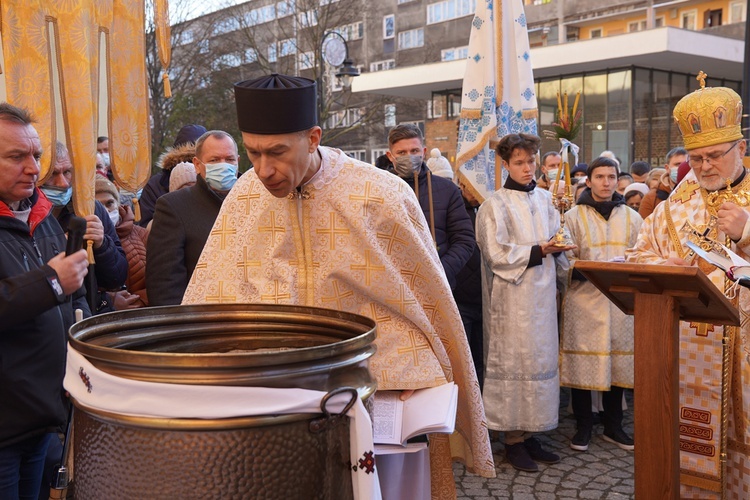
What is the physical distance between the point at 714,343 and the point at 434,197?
6.58 ft

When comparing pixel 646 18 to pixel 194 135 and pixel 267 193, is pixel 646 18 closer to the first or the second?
pixel 194 135

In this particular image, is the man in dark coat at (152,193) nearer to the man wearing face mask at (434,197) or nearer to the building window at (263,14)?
the man wearing face mask at (434,197)

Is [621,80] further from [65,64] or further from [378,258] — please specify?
[378,258]

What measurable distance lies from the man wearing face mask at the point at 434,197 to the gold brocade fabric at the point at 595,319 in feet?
3.10

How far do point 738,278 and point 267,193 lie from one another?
1.89 metres

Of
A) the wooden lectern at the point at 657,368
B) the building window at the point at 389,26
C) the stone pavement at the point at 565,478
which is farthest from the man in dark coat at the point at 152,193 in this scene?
the building window at the point at 389,26

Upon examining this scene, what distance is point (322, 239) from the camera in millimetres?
2420

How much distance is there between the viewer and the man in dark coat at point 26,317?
2457mm

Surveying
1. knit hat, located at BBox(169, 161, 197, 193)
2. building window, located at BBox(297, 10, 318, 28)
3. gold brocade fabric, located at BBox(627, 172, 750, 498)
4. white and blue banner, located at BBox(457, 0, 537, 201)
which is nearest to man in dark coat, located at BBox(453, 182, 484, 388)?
white and blue banner, located at BBox(457, 0, 537, 201)

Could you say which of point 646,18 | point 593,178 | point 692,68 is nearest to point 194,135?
point 593,178

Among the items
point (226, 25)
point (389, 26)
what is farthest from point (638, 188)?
point (389, 26)

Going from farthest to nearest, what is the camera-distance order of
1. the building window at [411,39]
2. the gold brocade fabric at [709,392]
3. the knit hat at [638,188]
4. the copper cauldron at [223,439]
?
1. the building window at [411,39]
2. the knit hat at [638,188]
3. the gold brocade fabric at [709,392]
4. the copper cauldron at [223,439]

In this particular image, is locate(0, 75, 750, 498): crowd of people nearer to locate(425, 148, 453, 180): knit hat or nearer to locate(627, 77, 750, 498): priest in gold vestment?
locate(627, 77, 750, 498): priest in gold vestment

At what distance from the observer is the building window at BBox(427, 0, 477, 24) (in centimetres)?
3306
